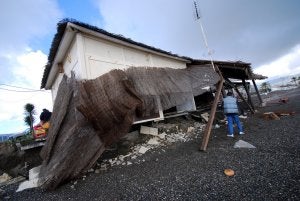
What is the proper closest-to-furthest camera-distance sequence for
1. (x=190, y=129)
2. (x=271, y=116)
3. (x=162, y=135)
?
(x=162, y=135) < (x=190, y=129) < (x=271, y=116)

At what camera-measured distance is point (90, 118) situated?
5152 mm

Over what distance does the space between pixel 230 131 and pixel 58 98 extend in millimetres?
7075

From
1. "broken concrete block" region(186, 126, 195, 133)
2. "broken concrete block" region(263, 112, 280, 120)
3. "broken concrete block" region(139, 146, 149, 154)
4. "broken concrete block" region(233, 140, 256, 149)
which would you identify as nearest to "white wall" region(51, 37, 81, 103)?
"broken concrete block" region(139, 146, 149, 154)

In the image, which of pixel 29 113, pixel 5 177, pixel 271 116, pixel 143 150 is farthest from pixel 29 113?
pixel 271 116

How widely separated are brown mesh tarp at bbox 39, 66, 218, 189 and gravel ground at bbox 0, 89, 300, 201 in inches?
21.8

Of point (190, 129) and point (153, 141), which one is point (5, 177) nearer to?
point (153, 141)

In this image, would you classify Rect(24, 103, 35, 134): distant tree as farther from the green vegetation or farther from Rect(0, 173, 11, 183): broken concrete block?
Rect(0, 173, 11, 183): broken concrete block

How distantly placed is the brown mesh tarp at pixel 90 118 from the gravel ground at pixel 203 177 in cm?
55

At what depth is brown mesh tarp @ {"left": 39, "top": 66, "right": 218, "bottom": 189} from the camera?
500 cm

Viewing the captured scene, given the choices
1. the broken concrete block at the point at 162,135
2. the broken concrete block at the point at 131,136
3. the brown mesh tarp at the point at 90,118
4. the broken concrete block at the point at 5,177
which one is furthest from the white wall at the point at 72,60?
the broken concrete block at the point at 5,177

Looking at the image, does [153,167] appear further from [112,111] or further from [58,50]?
[58,50]

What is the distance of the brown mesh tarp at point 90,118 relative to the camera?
500 centimetres

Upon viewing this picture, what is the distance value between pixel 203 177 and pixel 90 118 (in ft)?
11.1

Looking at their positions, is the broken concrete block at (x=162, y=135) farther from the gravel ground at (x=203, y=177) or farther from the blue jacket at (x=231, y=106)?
the blue jacket at (x=231, y=106)
